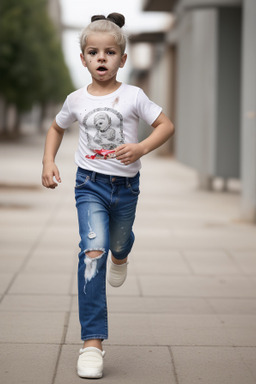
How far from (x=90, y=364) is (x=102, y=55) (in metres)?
1.49

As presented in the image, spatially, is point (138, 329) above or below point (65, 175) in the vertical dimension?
above

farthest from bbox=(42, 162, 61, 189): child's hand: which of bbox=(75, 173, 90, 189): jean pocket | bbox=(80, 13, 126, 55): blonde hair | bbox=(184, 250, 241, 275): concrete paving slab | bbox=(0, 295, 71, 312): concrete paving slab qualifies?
bbox=(184, 250, 241, 275): concrete paving slab

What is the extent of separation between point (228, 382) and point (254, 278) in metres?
2.65

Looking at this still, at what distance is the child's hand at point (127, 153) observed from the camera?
11.4 feet

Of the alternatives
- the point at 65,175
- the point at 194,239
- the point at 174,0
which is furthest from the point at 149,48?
the point at 194,239

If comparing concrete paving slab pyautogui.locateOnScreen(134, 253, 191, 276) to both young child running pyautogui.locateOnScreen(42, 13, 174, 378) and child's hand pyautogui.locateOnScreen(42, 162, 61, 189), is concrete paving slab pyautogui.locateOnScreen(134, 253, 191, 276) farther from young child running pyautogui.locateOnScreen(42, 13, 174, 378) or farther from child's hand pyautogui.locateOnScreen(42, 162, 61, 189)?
child's hand pyautogui.locateOnScreen(42, 162, 61, 189)

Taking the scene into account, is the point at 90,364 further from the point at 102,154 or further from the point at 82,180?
the point at 102,154

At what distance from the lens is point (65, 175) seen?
719 inches

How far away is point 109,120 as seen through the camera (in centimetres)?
372

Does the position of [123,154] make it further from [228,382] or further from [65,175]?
[65,175]

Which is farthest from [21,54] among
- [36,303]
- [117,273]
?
[117,273]

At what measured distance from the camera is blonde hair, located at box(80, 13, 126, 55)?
3.67m

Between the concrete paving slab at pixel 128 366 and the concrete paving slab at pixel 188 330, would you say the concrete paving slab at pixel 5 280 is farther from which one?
the concrete paving slab at pixel 128 366

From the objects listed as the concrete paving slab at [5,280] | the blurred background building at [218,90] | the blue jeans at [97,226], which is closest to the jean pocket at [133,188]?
the blue jeans at [97,226]
